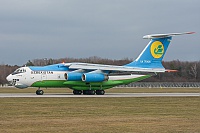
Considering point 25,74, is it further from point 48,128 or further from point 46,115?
point 48,128

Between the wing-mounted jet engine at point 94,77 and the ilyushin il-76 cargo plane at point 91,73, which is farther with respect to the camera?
the wing-mounted jet engine at point 94,77

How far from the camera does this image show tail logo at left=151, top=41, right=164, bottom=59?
1941 inches

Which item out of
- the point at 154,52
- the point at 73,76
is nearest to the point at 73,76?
the point at 73,76

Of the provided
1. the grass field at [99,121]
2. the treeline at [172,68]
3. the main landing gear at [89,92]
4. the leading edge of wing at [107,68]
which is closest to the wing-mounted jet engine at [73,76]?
the leading edge of wing at [107,68]

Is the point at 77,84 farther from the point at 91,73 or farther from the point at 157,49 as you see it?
the point at 157,49

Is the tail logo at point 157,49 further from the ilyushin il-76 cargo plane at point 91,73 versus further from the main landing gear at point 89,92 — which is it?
the main landing gear at point 89,92

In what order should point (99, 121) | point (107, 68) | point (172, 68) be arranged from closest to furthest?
1. point (99, 121)
2. point (107, 68)
3. point (172, 68)

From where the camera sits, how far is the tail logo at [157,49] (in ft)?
→ 162

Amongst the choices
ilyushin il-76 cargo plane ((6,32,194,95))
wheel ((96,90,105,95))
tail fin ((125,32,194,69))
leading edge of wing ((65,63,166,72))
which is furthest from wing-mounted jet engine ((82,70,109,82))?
tail fin ((125,32,194,69))

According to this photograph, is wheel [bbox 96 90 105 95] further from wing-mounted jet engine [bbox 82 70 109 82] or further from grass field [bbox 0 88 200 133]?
grass field [bbox 0 88 200 133]

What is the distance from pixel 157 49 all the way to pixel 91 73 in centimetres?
754

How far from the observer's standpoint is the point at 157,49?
49438 mm

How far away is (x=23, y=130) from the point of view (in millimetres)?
16656

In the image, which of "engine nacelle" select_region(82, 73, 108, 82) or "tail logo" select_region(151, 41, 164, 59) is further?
"tail logo" select_region(151, 41, 164, 59)
